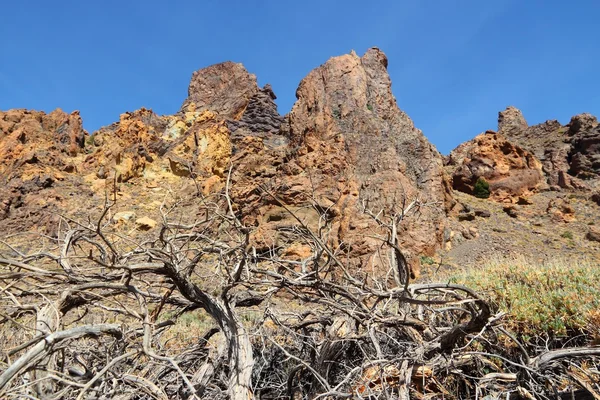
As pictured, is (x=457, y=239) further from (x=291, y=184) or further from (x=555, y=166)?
(x=555, y=166)

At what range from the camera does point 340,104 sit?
2002 centimetres

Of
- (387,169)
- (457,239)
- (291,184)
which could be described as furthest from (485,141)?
(291,184)

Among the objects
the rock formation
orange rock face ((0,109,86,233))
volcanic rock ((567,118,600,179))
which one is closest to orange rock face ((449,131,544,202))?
the rock formation

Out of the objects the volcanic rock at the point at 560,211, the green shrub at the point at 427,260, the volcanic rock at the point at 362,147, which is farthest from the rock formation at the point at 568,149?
the green shrub at the point at 427,260

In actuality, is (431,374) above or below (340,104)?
below

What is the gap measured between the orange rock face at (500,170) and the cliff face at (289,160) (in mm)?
7350

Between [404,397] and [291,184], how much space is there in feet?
41.5

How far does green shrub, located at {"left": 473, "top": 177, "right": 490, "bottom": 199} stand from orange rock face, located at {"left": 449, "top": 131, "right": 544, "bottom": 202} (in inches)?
10.9

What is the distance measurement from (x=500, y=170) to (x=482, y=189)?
1.87 meters

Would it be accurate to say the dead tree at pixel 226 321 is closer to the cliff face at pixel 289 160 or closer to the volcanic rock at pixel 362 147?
the cliff face at pixel 289 160

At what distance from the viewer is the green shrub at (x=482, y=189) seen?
25.8 m

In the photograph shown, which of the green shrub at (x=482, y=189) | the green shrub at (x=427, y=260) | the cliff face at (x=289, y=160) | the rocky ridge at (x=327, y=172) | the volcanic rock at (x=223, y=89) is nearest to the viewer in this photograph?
the green shrub at (x=427, y=260)

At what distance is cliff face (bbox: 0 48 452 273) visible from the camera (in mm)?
14453

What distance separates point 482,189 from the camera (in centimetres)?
2591
